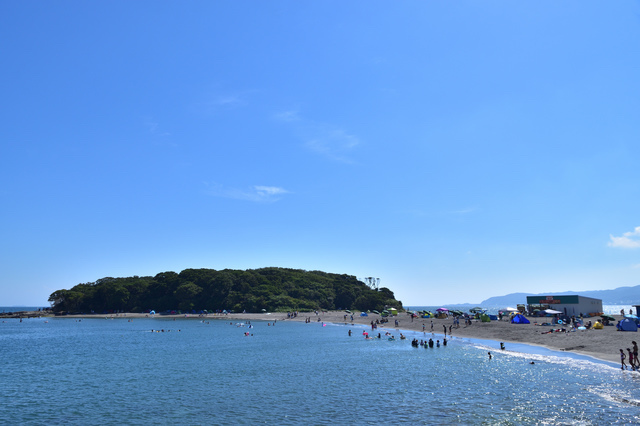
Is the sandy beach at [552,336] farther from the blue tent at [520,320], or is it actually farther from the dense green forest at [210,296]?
the dense green forest at [210,296]

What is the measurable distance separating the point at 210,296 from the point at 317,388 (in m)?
117

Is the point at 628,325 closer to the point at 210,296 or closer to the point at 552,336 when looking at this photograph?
the point at 552,336

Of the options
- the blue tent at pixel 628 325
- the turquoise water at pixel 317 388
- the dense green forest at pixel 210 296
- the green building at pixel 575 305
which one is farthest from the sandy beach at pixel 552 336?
the dense green forest at pixel 210 296

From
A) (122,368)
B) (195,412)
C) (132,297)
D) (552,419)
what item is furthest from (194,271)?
(552,419)

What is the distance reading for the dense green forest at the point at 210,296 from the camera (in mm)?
135250

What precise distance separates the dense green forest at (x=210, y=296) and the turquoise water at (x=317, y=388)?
282 ft

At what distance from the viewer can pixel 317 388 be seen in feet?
96.6

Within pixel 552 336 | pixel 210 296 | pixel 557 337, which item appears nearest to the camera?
pixel 557 337

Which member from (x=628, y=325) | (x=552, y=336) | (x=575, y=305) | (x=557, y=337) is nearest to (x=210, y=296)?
(x=575, y=305)

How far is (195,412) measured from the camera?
23.6 metres

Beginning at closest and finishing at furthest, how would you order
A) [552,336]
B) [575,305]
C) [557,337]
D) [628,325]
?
[628,325]
[557,337]
[552,336]
[575,305]

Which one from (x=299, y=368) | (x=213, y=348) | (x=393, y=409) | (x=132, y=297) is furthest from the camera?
(x=132, y=297)

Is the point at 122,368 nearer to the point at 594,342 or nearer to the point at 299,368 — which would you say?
the point at 299,368

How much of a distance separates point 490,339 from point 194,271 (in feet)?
391
